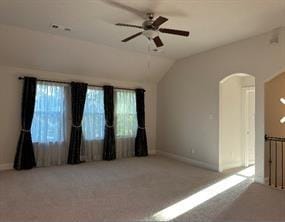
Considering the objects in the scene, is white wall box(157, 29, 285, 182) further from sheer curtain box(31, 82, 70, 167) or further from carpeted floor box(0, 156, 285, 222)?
sheer curtain box(31, 82, 70, 167)

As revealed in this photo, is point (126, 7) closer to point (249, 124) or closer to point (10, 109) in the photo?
point (10, 109)

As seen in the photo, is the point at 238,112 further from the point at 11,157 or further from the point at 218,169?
the point at 11,157

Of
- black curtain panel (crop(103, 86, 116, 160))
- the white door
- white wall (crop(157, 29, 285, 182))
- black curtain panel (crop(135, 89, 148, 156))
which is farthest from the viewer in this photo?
black curtain panel (crop(135, 89, 148, 156))

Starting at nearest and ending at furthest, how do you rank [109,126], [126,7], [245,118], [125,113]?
[126,7]
[245,118]
[109,126]
[125,113]

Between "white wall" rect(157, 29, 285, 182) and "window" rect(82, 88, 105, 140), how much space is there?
1966mm

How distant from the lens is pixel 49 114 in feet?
Result: 18.9

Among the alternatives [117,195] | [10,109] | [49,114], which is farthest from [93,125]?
[117,195]

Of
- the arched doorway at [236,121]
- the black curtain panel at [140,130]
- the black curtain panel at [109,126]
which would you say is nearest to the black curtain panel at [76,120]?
the black curtain panel at [109,126]

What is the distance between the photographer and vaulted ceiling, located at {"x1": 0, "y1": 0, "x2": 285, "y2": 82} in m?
3.42

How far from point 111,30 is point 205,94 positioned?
2825 millimetres

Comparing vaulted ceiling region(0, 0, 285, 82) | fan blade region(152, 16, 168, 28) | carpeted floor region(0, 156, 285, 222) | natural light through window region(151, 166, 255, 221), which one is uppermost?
vaulted ceiling region(0, 0, 285, 82)

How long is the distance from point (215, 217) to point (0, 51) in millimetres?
5104

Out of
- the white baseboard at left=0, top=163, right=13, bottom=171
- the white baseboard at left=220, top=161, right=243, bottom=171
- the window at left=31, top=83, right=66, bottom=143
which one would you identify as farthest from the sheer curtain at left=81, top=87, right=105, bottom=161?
the white baseboard at left=220, top=161, right=243, bottom=171

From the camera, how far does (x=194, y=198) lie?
145 inches
